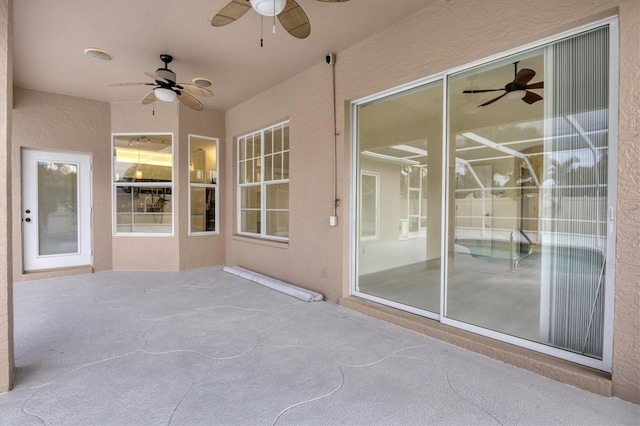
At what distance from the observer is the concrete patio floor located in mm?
1820

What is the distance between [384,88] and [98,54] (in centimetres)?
347

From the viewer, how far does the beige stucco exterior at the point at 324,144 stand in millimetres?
1992

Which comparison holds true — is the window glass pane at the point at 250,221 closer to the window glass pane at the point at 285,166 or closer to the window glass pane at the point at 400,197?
the window glass pane at the point at 285,166

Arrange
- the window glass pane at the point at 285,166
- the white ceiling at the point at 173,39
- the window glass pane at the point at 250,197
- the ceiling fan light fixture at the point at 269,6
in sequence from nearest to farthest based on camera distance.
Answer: the ceiling fan light fixture at the point at 269,6, the white ceiling at the point at 173,39, the window glass pane at the point at 285,166, the window glass pane at the point at 250,197

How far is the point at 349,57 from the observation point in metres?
3.76

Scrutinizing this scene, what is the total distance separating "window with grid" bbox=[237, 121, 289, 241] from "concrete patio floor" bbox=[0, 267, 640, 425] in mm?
1999

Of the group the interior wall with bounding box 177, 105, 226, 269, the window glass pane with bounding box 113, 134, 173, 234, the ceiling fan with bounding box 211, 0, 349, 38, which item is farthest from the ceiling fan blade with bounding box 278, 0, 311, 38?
the window glass pane with bounding box 113, 134, 173, 234

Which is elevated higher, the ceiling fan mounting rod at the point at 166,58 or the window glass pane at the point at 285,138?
the ceiling fan mounting rod at the point at 166,58

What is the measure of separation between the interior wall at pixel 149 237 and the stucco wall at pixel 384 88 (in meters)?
0.98

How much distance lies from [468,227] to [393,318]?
3.91ft

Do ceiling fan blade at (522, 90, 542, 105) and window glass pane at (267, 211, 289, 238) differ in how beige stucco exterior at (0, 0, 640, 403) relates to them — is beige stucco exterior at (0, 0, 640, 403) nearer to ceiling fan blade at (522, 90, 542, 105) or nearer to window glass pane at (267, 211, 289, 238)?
window glass pane at (267, 211, 289, 238)

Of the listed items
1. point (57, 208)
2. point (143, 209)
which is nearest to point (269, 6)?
point (143, 209)

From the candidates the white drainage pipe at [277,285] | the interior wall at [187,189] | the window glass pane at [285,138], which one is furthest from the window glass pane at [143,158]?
the window glass pane at [285,138]

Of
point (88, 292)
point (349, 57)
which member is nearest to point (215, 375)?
point (88, 292)
